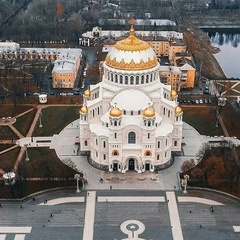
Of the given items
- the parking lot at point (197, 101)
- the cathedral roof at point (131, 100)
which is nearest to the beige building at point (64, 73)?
the parking lot at point (197, 101)

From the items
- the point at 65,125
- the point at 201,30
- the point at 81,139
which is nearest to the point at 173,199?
the point at 81,139

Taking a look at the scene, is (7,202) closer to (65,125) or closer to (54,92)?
(65,125)

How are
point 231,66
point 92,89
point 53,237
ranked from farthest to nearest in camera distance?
point 231,66, point 92,89, point 53,237

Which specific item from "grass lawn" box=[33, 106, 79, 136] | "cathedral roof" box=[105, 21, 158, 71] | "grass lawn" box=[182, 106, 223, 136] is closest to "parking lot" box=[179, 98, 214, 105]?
"grass lawn" box=[182, 106, 223, 136]

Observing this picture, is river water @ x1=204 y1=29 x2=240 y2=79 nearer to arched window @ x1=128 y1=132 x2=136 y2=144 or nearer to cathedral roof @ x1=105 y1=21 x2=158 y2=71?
cathedral roof @ x1=105 y1=21 x2=158 y2=71

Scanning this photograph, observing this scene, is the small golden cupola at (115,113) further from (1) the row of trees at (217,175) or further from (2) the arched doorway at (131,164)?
(1) the row of trees at (217,175)
